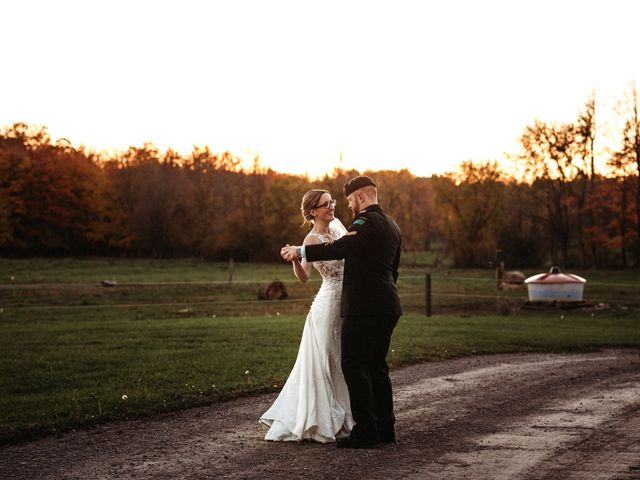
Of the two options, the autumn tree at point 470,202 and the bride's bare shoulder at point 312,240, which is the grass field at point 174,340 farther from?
the autumn tree at point 470,202

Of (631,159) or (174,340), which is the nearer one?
(174,340)

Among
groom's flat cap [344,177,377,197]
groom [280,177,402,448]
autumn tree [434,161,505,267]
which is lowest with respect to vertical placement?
groom [280,177,402,448]

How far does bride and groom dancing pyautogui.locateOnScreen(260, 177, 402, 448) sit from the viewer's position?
23.3ft

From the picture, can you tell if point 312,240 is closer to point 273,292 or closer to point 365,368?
point 365,368

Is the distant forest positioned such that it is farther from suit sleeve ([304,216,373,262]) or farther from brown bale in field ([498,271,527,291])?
suit sleeve ([304,216,373,262])

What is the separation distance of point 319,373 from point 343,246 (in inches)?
50.3

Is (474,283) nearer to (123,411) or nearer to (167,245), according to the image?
(123,411)

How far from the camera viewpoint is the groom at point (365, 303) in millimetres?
7066

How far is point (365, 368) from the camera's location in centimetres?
722

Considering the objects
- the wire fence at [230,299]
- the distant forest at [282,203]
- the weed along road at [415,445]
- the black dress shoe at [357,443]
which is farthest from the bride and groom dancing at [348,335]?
the distant forest at [282,203]

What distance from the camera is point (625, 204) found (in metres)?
55.6

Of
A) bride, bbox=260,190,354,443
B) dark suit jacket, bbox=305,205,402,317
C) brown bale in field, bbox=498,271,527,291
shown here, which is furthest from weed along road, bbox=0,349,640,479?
brown bale in field, bbox=498,271,527,291

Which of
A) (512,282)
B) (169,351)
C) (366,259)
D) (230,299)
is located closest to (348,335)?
(366,259)

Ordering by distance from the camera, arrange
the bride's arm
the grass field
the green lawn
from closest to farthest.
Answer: the bride's arm → the green lawn → the grass field
